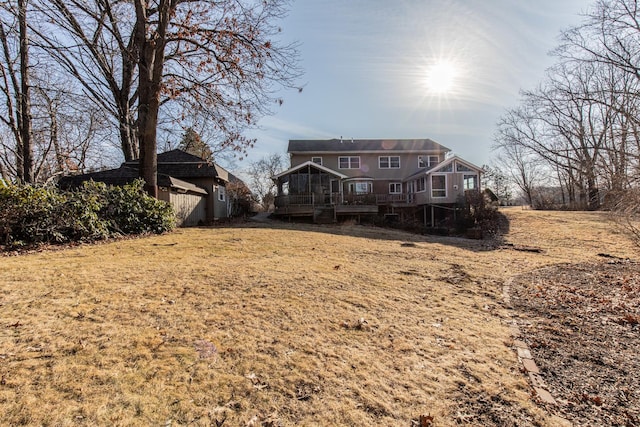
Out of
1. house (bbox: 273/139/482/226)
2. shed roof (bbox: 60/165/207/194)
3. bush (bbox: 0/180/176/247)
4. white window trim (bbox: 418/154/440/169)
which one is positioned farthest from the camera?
white window trim (bbox: 418/154/440/169)

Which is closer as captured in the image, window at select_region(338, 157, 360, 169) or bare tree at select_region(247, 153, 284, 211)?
window at select_region(338, 157, 360, 169)

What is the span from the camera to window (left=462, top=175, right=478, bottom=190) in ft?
74.2

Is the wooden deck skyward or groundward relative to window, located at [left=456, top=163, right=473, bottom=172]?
groundward

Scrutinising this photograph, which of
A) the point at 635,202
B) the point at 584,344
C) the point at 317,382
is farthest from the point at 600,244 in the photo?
the point at 317,382

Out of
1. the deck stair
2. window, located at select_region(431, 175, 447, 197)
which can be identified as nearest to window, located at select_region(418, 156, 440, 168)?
window, located at select_region(431, 175, 447, 197)

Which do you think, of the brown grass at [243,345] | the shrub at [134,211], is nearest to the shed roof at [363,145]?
the shrub at [134,211]

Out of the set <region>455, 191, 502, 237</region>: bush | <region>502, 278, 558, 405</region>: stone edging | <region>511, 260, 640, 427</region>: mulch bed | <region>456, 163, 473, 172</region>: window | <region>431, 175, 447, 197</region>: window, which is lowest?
<region>511, 260, 640, 427</region>: mulch bed

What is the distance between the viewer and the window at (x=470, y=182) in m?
22.6

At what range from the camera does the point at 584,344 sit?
12.6 ft

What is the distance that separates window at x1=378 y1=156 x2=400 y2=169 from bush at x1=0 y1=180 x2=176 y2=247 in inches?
785

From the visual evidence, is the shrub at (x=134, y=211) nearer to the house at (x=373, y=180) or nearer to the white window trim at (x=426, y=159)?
the house at (x=373, y=180)

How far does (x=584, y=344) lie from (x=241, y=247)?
295 inches

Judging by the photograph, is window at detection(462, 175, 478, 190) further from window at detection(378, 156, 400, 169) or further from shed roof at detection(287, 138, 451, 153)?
window at detection(378, 156, 400, 169)

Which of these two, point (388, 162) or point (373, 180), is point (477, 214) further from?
point (388, 162)
